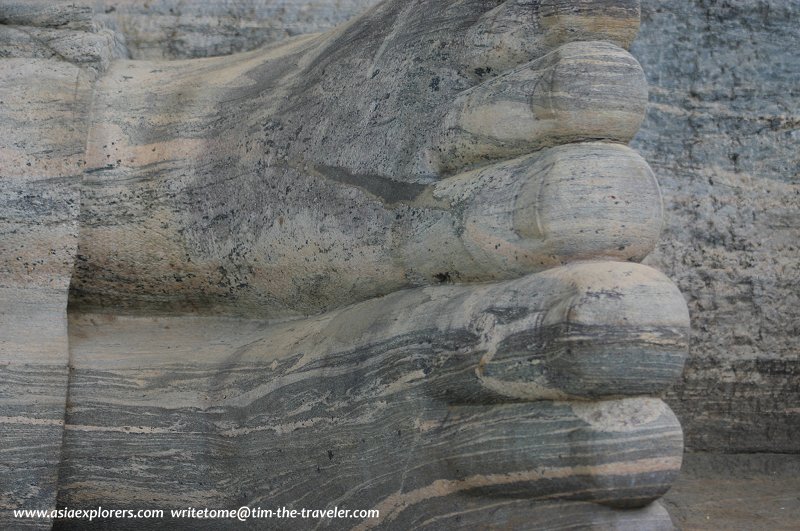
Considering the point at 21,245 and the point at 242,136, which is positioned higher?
the point at 242,136

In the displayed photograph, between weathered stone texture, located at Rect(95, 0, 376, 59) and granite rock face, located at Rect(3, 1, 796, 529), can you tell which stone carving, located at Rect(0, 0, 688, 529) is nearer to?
granite rock face, located at Rect(3, 1, 796, 529)

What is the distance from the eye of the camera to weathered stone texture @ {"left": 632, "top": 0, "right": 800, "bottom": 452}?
6.28 ft

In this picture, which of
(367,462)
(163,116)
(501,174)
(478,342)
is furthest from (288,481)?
(163,116)

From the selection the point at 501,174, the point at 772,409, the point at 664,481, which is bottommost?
the point at 772,409

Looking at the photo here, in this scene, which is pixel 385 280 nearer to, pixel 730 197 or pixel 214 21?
pixel 730 197

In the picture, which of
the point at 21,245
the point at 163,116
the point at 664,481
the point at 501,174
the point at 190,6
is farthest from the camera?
the point at 190,6

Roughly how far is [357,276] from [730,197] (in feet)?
2.46

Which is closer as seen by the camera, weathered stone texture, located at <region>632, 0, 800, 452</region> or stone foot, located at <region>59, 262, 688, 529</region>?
stone foot, located at <region>59, 262, 688, 529</region>

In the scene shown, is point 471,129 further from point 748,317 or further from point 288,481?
point 748,317

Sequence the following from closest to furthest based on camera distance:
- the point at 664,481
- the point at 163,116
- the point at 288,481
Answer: the point at 664,481
the point at 288,481
the point at 163,116

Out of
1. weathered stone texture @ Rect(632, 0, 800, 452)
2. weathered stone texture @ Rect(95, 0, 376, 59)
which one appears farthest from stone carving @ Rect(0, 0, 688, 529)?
weathered stone texture @ Rect(632, 0, 800, 452)

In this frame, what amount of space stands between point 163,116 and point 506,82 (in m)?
0.68

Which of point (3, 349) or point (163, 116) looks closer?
point (3, 349)

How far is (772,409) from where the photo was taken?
1934mm
